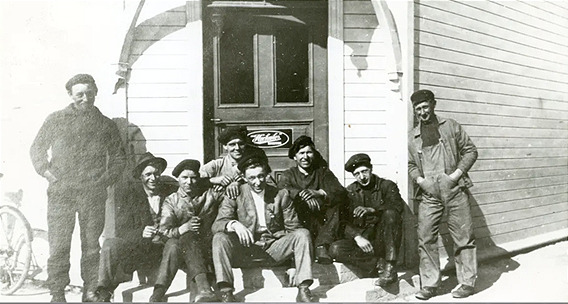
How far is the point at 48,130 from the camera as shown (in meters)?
4.30

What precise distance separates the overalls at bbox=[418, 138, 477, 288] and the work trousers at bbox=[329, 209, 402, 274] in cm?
31

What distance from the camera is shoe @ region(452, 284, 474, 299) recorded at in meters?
4.34

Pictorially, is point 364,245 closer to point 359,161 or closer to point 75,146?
point 359,161

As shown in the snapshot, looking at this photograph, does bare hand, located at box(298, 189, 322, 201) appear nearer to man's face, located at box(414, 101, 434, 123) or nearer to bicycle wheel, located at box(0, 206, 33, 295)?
man's face, located at box(414, 101, 434, 123)

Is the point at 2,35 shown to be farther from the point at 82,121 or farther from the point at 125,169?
the point at 125,169

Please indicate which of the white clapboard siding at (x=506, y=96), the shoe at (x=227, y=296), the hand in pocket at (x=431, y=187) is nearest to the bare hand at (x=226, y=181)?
the shoe at (x=227, y=296)

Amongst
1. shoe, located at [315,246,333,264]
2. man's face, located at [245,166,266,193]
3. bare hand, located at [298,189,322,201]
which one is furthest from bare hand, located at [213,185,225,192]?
shoe, located at [315,246,333,264]

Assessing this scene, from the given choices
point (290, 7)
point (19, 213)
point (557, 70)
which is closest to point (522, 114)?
point (557, 70)

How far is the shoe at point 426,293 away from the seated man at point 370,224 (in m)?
0.27

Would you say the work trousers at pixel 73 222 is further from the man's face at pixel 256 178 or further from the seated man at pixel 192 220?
the man's face at pixel 256 178

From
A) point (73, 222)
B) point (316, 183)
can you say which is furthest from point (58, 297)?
point (316, 183)

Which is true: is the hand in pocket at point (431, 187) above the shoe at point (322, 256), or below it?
above

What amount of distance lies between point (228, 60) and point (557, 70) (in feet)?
14.2

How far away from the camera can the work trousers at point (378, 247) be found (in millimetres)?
4305
